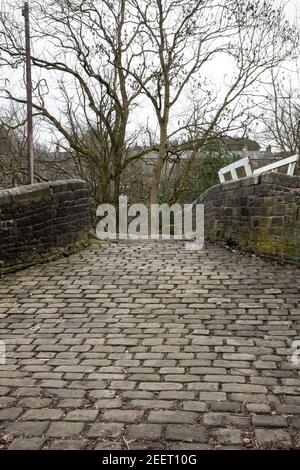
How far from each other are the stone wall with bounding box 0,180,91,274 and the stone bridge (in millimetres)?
354

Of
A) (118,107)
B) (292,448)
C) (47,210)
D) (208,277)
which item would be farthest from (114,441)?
(118,107)

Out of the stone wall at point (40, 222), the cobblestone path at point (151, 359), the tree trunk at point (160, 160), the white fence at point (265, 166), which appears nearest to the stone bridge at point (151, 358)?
the cobblestone path at point (151, 359)

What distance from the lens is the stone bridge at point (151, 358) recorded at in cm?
287

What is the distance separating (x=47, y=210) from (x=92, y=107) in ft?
32.0

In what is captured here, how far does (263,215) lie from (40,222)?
136 inches

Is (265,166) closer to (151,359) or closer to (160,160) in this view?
(151,359)

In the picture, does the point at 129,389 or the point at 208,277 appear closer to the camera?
the point at 129,389

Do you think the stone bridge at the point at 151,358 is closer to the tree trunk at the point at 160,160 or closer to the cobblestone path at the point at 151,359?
the cobblestone path at the point at 151,359

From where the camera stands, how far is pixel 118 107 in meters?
16.5

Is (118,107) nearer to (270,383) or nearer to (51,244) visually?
(51,244)

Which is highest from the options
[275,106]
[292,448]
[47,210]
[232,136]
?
[275,106]

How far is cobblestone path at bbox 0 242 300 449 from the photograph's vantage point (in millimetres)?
2867

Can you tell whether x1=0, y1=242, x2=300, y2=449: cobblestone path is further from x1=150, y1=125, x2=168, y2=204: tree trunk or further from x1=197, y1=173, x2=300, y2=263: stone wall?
x1=150, y1=125, x2=168, y2=204: tree trunk

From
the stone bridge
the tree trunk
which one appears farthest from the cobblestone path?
the tree trunk
